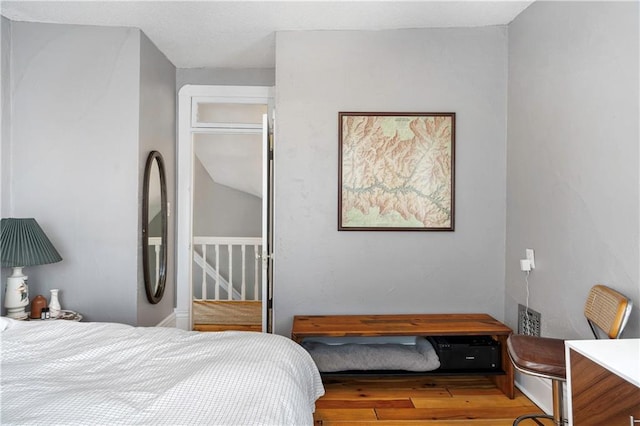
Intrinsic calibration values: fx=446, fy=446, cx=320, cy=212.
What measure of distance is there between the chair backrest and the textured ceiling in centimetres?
190

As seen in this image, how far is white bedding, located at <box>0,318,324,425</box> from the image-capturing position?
1.27 metres

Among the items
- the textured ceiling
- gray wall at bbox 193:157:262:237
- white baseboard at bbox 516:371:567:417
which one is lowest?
white baseboard at bbox 516:371:567:417

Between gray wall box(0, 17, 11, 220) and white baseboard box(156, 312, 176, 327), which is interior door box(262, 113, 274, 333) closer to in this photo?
white baseboard box(156, 312, 176, 327)

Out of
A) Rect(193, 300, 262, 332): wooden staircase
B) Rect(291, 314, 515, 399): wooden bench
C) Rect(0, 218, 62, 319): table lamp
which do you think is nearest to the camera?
Rect(0, 218, 62, 319): table lamp

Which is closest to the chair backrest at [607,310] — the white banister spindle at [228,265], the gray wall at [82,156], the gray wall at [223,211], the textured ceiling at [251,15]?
the textured ceiling at [251,15]

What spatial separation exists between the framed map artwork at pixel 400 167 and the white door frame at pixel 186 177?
136 cm

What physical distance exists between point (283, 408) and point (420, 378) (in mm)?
2035

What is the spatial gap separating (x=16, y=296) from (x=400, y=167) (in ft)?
8.66

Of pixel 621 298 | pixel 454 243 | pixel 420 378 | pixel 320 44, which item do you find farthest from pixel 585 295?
pixel 320 44

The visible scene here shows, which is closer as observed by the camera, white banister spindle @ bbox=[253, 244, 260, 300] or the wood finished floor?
the wood finished floor

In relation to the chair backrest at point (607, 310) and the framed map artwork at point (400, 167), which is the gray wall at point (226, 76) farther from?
the chair backrest at point (607, 310)

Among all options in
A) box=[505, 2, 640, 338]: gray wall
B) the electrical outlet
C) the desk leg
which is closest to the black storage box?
the desk leg

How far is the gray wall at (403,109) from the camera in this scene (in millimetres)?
3252

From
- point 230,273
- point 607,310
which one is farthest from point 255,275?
point 607,310
